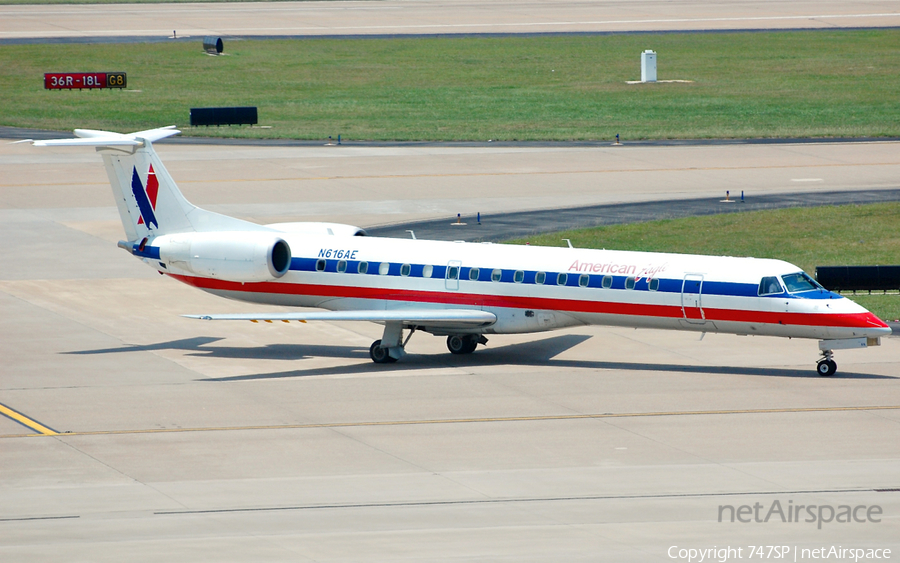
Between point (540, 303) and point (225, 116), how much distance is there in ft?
153

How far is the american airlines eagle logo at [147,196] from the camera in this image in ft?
118

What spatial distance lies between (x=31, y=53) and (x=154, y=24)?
21.9 m

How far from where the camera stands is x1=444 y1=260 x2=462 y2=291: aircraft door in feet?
110

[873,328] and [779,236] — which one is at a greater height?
[779,236]

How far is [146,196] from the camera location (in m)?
36.0

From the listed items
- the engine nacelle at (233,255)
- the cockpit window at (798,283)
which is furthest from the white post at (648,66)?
the cockpit window at (798,283)

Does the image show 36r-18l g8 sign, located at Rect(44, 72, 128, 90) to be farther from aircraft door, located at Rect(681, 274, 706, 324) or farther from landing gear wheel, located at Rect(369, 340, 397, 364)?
aircraft door, located at Rect(681, 274, 706, 324)

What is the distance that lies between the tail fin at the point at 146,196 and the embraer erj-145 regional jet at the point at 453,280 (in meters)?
0.04

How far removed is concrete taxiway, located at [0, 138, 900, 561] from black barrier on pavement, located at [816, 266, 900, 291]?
184 inches

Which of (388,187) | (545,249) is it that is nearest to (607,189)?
(388,187)

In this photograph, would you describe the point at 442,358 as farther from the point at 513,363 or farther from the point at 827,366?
the point at 827,366

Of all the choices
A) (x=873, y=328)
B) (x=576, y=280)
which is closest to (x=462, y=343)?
(x=576, y=280)

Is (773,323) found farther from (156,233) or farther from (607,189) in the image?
(607,189)

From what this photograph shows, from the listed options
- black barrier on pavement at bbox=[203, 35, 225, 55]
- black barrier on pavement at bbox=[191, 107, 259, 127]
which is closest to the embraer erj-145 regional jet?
black barrier on pavement at bbox=[191, 107, 259, 127]
